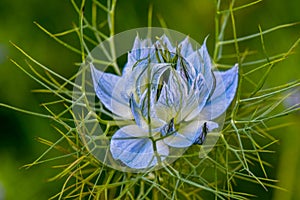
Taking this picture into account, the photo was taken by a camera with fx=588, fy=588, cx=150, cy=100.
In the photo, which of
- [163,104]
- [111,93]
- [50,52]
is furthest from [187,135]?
[50,52]

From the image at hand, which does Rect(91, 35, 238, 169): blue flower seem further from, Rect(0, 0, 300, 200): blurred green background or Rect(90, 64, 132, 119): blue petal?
Rect(0, 0, 300, 200): blurred green background

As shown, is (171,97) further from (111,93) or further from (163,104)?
(111,93)

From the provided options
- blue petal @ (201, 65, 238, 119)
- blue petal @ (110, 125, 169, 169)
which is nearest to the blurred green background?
blue petal @ (201, 65, 238, 119)

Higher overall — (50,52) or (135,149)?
(50,52)

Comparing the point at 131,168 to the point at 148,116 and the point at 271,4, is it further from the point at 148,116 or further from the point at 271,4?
the point at 271,4

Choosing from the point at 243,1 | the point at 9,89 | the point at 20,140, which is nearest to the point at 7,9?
the point at 9,89

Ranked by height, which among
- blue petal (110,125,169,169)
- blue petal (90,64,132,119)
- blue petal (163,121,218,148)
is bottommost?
blue petal (110,125,169,169)

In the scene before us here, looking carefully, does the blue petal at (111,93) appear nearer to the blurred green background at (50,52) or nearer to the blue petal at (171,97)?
the blue petal at (171,97)
